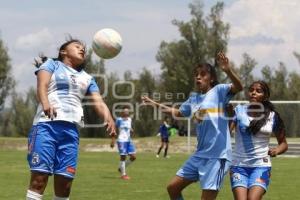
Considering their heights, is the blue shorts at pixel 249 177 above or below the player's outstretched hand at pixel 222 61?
below

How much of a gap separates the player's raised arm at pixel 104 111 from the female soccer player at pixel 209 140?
1.16 meters

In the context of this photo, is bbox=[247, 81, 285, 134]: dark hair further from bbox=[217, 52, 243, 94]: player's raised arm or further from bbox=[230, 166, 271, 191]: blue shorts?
bbox=[217, 52, 243, 94]: player's raised arm

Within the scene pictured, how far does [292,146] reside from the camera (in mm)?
39312

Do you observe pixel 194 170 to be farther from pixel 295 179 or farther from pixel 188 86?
pixel 188 86

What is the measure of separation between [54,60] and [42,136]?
39.7 inches

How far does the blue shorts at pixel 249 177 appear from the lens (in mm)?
8906

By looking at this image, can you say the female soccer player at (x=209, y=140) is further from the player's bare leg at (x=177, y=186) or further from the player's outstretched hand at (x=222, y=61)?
the player's outstretched hand at (x=222, y=61)

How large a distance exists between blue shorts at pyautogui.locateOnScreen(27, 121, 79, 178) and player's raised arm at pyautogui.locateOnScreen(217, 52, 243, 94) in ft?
6.24

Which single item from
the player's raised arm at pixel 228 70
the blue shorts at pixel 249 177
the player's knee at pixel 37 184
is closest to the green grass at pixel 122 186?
the blue shorts at pixel 249 177

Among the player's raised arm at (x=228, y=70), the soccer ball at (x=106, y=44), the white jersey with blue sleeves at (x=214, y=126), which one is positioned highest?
the soccer ball at (x=106, y=44)

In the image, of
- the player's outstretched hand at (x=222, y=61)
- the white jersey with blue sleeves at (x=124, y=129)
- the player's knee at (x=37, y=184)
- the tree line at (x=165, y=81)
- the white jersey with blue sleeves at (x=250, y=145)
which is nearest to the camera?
the player's knee at (x=37, y=184)

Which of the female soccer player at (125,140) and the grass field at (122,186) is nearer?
the grass field at (122,186)

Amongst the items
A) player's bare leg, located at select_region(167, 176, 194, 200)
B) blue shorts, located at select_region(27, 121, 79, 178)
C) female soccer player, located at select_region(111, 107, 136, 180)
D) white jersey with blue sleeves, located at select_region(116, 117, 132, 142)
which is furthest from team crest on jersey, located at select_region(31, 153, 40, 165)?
white jersey with blue sleeves, located at select_region(116, 117, 132, 142)

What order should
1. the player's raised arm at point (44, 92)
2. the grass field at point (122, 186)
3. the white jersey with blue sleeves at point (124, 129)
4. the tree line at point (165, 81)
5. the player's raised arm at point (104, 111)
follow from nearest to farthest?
1. the player's raised arm at point (44, 92)
2. the player's raised arm at point (104, 111)
3. the grass field at point (122, 186)
4. the white jersey with blue sleeves at point (124, 129)
5. the tree line at point (165, 81)
